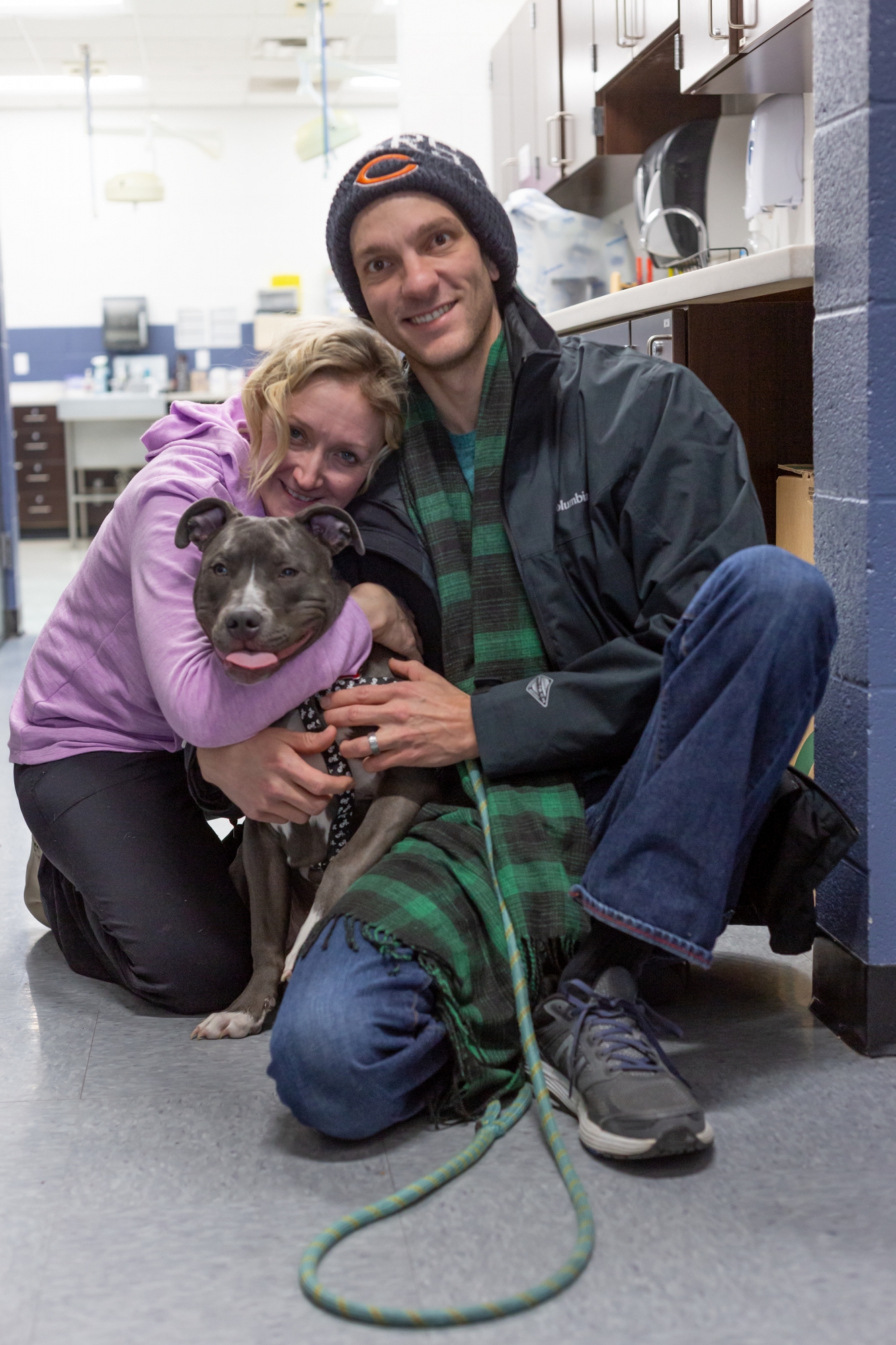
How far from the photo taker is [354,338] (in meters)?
1.79

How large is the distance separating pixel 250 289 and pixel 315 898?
1073 centimetres

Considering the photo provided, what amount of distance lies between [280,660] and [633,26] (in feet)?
8.81

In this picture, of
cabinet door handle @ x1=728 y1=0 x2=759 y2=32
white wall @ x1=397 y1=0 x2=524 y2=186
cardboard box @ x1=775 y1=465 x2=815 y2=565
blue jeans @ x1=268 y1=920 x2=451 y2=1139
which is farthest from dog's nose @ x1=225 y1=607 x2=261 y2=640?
white wall @ x1=397 y1=0 x2=524 y2=186

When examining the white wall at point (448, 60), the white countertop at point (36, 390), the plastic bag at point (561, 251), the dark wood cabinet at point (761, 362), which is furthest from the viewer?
the white countertop at point (36, 390)

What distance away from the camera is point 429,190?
174 cm

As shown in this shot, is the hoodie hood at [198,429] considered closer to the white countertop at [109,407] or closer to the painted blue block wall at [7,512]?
the painted blue block wall at [7,512]

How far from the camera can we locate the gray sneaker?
138 centimetres

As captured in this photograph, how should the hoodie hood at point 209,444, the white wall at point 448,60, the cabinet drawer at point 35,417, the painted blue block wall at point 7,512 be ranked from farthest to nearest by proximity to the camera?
1. the cabinet drawer at point 35,417
2. the white wall at point 448,60
3. the painted blue block wall at point 7,512
4. the hoodie hood at point 209,444

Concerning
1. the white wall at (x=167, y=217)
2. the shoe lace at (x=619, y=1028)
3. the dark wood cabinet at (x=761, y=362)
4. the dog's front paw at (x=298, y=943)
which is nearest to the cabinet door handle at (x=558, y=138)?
the dark wood cabinet at (x=761, y=362)

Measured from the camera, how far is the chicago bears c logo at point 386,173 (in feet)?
5.68

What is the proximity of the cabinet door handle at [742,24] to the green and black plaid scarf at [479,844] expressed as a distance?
1451 millimetres

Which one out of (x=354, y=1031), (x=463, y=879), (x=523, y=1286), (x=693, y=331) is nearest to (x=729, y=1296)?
(x=523, y=1286)

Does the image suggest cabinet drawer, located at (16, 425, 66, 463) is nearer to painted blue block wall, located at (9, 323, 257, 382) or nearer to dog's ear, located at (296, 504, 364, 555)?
painted blue block wall, located at (9, 323, 257, 382)

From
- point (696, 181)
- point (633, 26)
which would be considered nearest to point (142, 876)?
point (696, 181)
